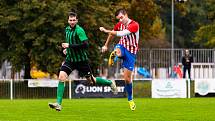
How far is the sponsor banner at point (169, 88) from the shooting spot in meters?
34.9

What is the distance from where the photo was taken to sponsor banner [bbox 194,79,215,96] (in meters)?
35.2

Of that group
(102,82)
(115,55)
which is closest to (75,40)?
(115,55)

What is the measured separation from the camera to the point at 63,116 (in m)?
15.8

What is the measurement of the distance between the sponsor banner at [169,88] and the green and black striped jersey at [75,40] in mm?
17787

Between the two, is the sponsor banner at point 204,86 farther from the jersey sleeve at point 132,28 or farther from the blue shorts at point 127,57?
the jersey sleeve at point 132,28

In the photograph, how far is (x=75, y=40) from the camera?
17172 mm

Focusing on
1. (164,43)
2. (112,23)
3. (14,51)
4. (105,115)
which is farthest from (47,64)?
(164,43)

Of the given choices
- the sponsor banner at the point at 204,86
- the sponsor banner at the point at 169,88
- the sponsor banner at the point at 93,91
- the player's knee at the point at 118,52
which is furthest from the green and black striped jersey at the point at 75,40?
the sponsor banner at the point at 204,86

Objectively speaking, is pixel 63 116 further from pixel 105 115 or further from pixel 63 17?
pixel 63 17

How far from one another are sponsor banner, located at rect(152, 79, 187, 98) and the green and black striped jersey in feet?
58.4

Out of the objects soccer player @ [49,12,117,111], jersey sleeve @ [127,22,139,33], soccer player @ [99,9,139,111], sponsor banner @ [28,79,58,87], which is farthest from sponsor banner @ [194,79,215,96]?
soccer player @ [49,12,117,111]

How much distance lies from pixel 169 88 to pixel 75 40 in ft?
60.7

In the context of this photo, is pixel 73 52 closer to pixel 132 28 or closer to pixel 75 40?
pixel 75 40

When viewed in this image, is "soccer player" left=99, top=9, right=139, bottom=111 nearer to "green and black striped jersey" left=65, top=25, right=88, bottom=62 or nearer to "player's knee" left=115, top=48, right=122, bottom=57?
"player's knee" left=115, top=48, right=122, bottom=57
